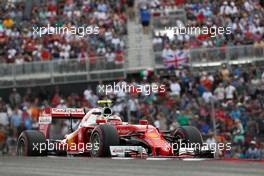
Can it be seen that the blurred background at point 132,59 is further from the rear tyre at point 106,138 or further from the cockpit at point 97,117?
the rear tyre at point 106,138

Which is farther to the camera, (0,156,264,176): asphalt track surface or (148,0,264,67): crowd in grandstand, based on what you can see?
(148,0,264,67): crowd in grandstand

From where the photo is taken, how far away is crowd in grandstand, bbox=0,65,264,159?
19812 millimetres

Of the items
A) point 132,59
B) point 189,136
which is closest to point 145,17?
point 132,59

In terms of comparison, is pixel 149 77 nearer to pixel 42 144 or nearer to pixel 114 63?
pixel 114 63

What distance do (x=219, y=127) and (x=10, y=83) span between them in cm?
972

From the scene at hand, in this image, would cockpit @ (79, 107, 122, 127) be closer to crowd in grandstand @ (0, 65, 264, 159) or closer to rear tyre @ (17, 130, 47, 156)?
rear tyre @ (17, 130, 47, 156)

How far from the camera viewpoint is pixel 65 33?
2850 cm

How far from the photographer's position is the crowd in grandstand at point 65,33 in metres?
28.1

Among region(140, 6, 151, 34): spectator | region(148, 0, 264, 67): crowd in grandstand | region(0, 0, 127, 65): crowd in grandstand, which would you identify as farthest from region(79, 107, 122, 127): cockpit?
region(140, 6, 151, 34): spectator

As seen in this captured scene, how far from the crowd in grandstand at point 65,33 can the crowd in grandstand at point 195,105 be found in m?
1.98

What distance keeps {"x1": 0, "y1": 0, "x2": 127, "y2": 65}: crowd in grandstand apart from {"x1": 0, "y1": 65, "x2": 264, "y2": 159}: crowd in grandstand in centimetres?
198

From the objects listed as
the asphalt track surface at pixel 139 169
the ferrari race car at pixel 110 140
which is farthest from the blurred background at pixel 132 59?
the asphalt track surface at pixel 139 169

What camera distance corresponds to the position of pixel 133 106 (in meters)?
22.9

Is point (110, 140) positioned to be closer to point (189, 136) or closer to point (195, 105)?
point (189, 136)
